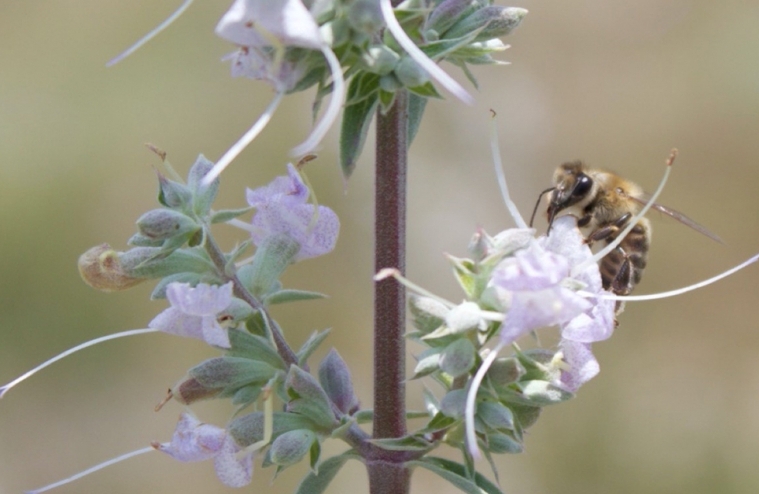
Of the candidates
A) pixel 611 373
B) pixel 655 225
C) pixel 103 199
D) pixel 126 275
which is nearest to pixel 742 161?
pixel 655 225

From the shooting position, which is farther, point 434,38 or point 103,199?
point 103,199

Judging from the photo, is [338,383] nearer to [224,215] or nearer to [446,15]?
[224,215]

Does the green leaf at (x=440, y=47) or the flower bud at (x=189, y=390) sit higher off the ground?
the green leaf at (x=440, y=47)

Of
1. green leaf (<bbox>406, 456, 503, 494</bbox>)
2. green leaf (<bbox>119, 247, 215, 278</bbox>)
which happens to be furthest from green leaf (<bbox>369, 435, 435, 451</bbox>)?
green leaf (<bbox>119, 247, 215, 278</bbox>)

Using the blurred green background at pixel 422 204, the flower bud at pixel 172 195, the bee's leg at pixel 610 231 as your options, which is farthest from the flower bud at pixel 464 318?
the blurred green background at pixel 422 204

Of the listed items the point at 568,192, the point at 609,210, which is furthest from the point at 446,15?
the point at 609,210

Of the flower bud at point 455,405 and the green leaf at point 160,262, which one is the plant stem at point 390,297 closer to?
the flower bud at point 455,405

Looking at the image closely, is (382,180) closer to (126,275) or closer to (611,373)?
(126,275)
